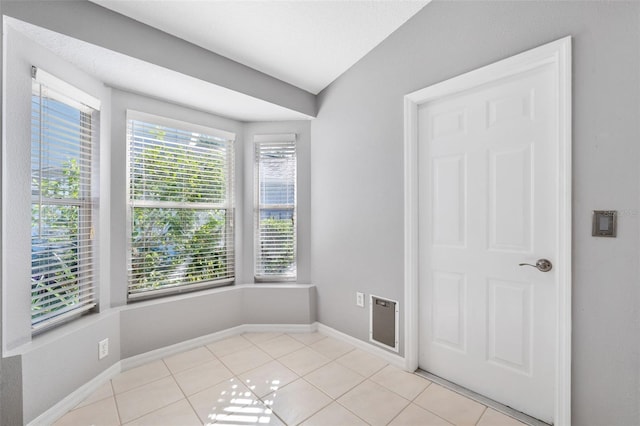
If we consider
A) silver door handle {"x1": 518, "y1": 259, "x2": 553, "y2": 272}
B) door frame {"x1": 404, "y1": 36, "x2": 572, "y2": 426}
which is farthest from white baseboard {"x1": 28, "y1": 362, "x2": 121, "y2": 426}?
silver door handle {"x1": 518, "y1": 259, "x2": 553, "y2": 272}

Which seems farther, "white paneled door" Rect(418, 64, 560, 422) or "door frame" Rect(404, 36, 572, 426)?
"white paneled door" Rect(418, 64, 560, 422)

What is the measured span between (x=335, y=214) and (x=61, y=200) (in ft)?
7.10

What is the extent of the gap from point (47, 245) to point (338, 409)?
2.18 m

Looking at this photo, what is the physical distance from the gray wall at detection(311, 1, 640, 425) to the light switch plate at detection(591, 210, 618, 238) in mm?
26

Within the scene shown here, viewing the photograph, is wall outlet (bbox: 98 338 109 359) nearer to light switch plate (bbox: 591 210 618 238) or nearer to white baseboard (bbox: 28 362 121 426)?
white baseboard (bbox: 28 362 121 426)

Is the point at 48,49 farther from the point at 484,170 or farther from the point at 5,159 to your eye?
the point at 484,170

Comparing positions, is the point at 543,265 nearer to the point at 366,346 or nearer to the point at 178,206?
the point at 366,346

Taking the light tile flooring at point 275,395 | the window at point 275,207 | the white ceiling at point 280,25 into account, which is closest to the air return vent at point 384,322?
the light tile flooring at point 275,395

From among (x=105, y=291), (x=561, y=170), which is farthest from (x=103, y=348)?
(x=561, y=170)

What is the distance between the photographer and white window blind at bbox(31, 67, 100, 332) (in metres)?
1.71

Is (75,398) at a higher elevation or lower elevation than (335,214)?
lower

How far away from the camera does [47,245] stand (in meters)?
1.78

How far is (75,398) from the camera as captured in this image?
1789 mm

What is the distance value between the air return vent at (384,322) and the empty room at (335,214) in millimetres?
24
